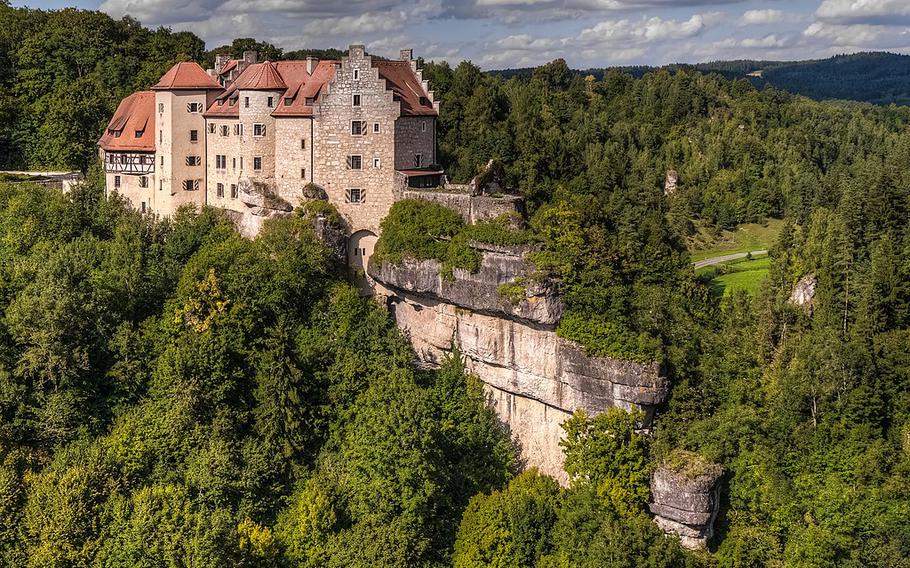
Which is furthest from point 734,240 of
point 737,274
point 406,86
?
point 406,86

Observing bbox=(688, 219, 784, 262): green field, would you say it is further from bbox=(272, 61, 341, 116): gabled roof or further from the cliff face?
the cliff face

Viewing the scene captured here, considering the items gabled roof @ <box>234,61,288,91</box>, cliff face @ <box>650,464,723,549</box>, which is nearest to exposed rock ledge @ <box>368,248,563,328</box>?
cliff face @ <box>650,464,723,549</box>

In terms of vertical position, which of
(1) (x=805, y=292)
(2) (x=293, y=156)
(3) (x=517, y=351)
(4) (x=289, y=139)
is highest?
(4) (x=289, y=139)

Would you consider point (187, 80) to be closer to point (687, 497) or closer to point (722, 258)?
point (687, 497)

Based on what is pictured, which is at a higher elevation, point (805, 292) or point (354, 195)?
point (354, 195)

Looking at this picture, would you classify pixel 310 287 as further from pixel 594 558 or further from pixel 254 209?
pixel 594 558

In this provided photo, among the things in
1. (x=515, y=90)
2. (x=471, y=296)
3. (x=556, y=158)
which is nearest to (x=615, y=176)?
(x=556, y=158)
